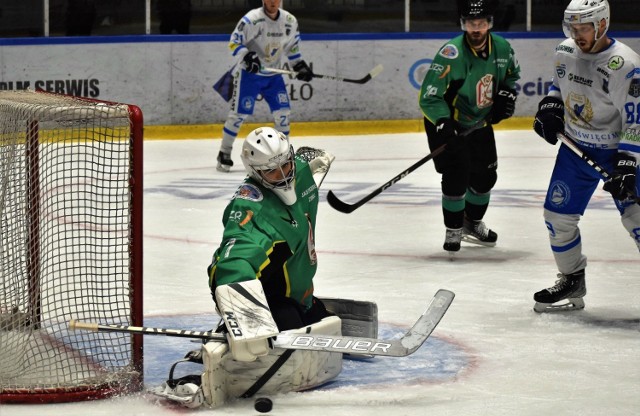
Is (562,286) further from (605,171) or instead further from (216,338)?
(216,338)

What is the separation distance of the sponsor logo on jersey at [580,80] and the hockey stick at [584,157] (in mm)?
202

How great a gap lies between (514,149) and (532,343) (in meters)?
5.37

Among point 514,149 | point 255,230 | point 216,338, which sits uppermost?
point 255,230

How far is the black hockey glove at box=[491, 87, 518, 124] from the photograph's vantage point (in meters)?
5.89

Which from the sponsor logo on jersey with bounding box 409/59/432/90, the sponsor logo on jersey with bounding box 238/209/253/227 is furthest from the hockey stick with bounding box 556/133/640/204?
the sponsor logo on jersey with bounding box 409/59/432/90

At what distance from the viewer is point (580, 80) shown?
4574 millimetres

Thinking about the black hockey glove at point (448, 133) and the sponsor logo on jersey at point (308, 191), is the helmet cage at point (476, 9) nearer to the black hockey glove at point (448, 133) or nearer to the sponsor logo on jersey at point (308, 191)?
the black hockey glove at point (448, 133)

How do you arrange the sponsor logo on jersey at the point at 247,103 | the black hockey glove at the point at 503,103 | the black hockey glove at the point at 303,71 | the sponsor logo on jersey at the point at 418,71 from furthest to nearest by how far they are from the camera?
the sponsor logo on jersey at the point at 418,71 < the black hockey glove at the point at 303,71 < the sponsor logo on jersey at the point at 247,103 < the black hockey glove at the point at 503,103

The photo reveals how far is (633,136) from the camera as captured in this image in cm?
441

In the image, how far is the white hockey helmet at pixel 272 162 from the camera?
3623 mm

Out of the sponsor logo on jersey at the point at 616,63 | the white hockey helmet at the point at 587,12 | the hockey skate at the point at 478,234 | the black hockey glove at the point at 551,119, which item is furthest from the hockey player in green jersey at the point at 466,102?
the sponsor logo on jersey at the point at 616,63

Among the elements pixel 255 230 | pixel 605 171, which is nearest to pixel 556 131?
pixel 605 171

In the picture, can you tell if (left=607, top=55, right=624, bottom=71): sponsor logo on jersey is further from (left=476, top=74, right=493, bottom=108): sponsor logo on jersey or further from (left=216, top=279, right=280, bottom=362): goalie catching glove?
(left=216, top=279, right=280, bottom=362): goalie catching glove

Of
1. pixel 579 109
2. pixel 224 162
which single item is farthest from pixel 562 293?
pixel 224 162
